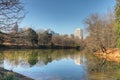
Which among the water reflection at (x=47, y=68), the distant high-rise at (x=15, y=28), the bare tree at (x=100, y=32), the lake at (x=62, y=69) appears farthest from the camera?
the bare tree at (x=100, y=32)

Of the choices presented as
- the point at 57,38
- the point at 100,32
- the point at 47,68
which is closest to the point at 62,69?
the point at 47,68

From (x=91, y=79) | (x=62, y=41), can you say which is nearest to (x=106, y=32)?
(x=91, y=79)

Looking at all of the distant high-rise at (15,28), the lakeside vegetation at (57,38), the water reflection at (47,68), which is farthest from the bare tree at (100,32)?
the distant high-rise at (15,28)

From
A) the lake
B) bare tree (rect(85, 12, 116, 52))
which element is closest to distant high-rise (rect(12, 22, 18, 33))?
the lake

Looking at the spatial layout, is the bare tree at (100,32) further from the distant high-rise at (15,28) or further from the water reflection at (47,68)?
the distant high-rise at (15,28)

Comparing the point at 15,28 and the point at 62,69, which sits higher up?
the point at 15,28

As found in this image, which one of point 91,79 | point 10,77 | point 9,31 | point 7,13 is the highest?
point 7,13

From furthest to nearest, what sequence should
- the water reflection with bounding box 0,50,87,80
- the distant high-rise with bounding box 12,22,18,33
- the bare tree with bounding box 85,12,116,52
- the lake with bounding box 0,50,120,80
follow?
the bare tree with bounding box 85,12,116,52, the water reflection with bounding box 0,50,87,80, the lake with bounding box 0,50,120,80, the distant high-rise with bounding box 12,22,18,33

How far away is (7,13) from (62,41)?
6753cm

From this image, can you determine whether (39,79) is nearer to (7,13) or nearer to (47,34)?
(7,13)

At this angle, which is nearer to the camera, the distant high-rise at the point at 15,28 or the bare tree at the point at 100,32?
the distant high-rise at the point at 15,28

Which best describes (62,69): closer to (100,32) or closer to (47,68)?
(47,68)

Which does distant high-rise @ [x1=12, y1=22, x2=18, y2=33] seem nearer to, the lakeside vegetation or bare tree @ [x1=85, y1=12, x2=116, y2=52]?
the lakeside vegetation

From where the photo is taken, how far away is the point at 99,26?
143 feet
